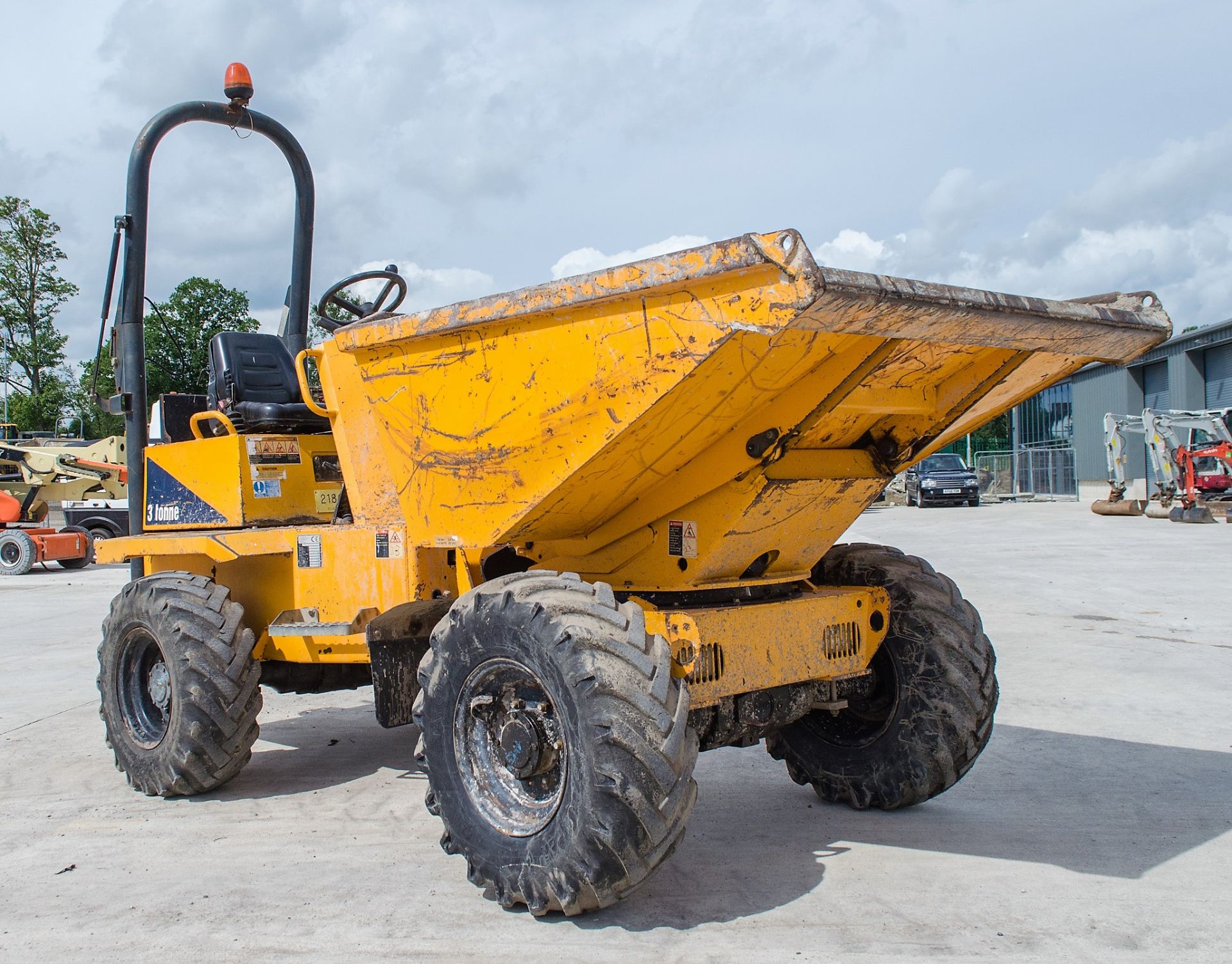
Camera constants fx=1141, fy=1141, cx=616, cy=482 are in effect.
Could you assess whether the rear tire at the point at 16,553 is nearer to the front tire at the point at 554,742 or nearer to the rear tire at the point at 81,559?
the rear tire at the point at 81,559

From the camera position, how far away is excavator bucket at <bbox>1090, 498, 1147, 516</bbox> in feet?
89.0

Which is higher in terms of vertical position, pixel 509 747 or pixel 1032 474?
pixel 1032 474

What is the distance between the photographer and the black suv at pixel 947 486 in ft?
115

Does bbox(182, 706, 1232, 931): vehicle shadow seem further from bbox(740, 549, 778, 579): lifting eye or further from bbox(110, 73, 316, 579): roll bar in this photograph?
bbox(110, 73, 316, 579): roll bar

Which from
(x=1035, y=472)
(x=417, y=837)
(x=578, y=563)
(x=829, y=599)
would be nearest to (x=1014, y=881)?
(x=829, y=599)

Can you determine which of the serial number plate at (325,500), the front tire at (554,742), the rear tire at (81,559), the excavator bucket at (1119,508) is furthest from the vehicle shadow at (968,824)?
the excavator bucket at (1119,508)

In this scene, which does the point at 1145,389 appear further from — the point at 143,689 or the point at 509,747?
the point at 509,747

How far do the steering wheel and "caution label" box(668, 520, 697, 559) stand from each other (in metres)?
2.16

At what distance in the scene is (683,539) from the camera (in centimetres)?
435

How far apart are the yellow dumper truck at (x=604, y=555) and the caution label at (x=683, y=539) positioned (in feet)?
0.04

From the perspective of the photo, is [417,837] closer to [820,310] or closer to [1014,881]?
[1014,881]

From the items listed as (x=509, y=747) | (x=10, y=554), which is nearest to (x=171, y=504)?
(x=509, y=747)

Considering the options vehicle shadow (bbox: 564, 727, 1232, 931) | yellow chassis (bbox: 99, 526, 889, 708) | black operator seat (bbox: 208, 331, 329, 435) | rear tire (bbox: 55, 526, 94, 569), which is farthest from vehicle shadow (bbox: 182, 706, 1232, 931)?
rear tire (bbox: 55, 526, 94, 569)

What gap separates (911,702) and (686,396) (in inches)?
75.5
